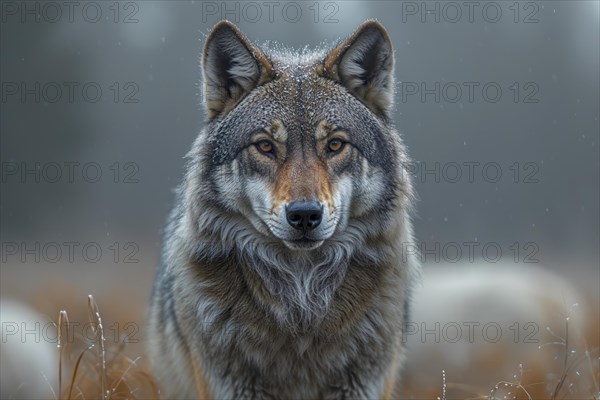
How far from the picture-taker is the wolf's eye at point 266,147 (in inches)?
168

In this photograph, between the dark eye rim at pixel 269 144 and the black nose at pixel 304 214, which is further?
the dark eye rim at pixel 269 144

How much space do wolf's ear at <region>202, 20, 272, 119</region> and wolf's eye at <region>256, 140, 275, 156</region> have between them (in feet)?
1.36

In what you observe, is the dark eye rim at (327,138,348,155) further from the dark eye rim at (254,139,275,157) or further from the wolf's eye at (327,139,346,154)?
the dark eye rim at (254,139,275,157)

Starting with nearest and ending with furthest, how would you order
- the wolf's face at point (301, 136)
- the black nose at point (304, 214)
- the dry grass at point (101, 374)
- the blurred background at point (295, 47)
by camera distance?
the black nose at point (304, 214)
the wolf's face at point (301, 136)
the dry grass at point (101, 374)
the blurred background at point (295, 47)

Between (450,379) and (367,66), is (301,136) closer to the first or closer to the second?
(367,66)

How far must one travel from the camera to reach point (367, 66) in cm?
462

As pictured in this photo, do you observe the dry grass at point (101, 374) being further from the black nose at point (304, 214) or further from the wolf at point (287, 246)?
the black nose at point (304, 214)

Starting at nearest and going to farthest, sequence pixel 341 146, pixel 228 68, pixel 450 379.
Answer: pixel 341 146 < pixel 228 68 < pixel 450 379

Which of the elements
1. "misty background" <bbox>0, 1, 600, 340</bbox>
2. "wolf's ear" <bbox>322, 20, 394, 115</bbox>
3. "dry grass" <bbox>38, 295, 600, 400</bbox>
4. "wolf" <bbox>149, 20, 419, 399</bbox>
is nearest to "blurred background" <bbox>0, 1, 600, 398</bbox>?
"misty background" <bbox>0, 1, 600, 340</bbox>

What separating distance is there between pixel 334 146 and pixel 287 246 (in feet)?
2.03

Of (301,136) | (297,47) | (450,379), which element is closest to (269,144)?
(301,136)

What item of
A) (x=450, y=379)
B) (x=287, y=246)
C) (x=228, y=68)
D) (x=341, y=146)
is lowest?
(x=450, y=379)

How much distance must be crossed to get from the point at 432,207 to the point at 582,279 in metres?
5.01

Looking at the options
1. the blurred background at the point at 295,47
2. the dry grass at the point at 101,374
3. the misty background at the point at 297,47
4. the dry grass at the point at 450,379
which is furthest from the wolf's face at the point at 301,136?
the misty background at the point at 297,47
